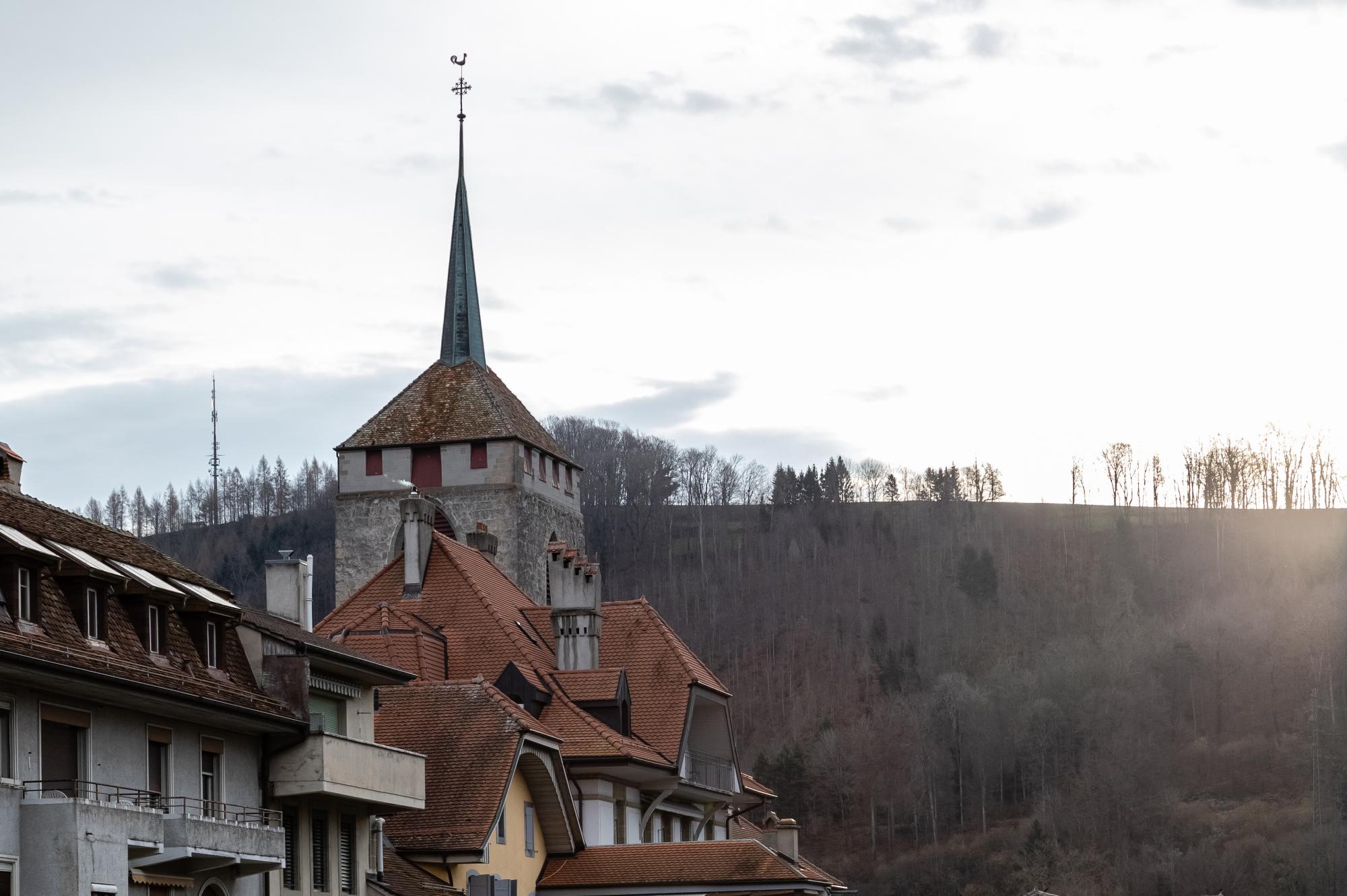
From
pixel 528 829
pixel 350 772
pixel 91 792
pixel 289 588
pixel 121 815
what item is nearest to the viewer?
pixel 121 815

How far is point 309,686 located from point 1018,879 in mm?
107022

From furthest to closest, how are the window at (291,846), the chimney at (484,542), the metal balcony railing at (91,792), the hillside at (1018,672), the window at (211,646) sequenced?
the hillside at (1018,672), the chimney at (484,542), the window at (291,846), the window at (211,646), the metal balcony railing at (91,792)

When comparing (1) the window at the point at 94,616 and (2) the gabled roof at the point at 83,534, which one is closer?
(1) the window at the point at 94,616

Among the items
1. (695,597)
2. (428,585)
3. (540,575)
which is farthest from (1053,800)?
(428,585)

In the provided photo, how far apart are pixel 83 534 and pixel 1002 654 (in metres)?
148

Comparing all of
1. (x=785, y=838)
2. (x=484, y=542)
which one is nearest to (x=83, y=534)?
(x=785, y=838)

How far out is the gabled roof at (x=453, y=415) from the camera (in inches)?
2611

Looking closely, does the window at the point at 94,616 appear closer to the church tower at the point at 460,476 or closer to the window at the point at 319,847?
the window at the point at 319,847

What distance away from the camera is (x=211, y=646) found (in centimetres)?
2769

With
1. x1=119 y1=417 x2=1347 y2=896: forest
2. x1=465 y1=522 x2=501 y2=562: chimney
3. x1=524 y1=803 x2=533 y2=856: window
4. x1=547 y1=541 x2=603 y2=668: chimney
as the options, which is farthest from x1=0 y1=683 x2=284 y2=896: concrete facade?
x1=119 y1=417 x2=1347 y2=896: forest

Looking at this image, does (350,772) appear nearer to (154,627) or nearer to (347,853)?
(347,853)

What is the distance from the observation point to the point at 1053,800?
143 m

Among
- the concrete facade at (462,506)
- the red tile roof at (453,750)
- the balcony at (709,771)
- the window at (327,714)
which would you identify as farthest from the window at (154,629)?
the concrete facade at (462,506)

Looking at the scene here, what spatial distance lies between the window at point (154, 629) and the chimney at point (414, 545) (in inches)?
767
